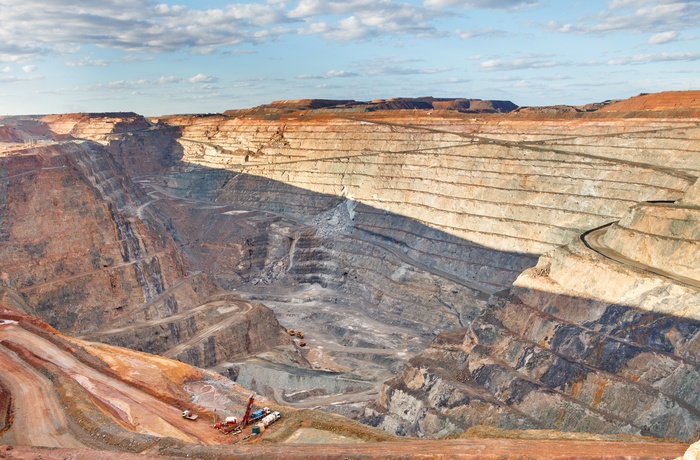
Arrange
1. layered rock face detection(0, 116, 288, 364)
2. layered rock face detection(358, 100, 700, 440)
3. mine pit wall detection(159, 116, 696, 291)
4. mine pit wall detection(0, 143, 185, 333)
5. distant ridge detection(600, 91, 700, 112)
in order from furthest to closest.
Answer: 1. distant ridge detection(600, 91, 700, 112)
2. mine pit wall detection(159, 116, 696, 291)
3. mine pit wall detection(0, 143, 185, 333)
4. layered rock face detection(0, 116, 288, 364)
5. layered rock face detection(358, 100, 700, 440)

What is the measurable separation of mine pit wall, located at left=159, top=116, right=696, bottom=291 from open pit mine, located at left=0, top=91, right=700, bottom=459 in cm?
31

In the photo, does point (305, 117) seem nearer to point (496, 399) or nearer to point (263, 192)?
point (263, 192)

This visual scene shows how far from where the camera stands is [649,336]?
34.8 metres

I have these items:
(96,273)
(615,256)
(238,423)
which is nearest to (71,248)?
(96,273)

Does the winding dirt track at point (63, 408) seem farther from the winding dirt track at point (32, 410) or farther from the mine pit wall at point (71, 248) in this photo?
the mine pit wall at point (71, 248)

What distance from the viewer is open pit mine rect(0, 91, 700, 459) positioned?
31266 mm

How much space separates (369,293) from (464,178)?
682 inches

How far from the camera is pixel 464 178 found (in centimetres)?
7525

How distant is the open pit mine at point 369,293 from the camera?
1231 inches

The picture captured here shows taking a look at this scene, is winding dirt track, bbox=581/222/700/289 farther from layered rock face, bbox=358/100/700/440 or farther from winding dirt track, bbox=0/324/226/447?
winding dirt track, bbox=0/324/226/447

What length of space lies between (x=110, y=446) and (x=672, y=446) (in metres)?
22.3

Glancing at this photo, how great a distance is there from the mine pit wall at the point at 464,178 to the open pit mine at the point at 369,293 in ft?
1.03

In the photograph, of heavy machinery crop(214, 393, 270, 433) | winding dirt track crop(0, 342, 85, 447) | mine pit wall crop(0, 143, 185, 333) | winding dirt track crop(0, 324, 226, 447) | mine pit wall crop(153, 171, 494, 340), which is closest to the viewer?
winding dirt track crop(0, 342, 85, 447)

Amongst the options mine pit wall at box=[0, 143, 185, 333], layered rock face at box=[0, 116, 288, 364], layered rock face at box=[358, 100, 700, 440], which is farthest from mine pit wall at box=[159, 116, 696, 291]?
mine pit wall at box=[0, 143, 185, 333]
